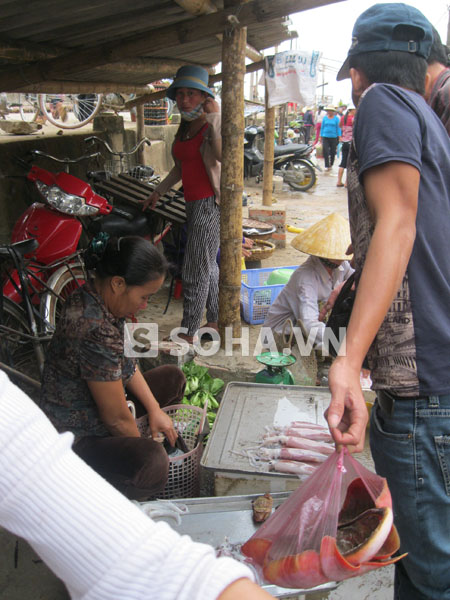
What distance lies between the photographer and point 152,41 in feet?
12.0

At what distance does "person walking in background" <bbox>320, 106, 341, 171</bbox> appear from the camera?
15161 millimetres

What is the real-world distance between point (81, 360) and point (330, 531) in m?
1.32

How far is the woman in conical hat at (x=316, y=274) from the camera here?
3.38 metres

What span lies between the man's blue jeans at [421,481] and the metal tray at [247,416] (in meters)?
0.96

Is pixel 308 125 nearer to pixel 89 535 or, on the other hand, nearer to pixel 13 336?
pixel 13 336

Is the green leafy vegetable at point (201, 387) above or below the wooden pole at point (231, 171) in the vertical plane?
below

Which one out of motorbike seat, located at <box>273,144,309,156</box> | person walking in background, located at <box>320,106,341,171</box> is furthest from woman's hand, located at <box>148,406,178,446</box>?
person walking in background, located at <box>320,106,341,171</box>

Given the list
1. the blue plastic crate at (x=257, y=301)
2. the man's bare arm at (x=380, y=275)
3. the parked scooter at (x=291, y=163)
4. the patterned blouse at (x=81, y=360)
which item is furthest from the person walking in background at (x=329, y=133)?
the man's bare arm at (x=380, y=275)

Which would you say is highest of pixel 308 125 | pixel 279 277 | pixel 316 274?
pixel 308 125

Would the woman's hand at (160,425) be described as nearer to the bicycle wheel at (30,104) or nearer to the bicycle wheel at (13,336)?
the bicycle wheel at (13,336)

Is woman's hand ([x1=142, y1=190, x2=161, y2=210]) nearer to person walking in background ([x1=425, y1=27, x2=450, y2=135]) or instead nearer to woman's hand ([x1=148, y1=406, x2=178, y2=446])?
woman's hand ([x1=148, y1=406, x2=178, y2=446])

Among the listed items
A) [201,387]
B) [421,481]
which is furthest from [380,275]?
[201,387]

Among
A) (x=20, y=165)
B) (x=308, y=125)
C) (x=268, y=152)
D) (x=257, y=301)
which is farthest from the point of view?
(x=308, y=125)

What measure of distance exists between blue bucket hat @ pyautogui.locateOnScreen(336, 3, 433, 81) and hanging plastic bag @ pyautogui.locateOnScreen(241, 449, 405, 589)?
1.14m
